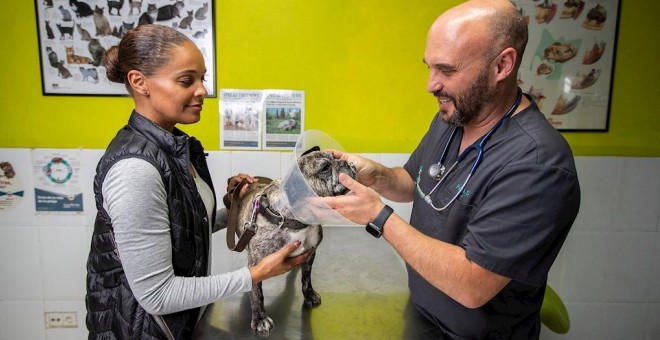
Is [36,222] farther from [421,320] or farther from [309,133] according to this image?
[421,320]

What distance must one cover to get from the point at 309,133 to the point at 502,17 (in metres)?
0.66

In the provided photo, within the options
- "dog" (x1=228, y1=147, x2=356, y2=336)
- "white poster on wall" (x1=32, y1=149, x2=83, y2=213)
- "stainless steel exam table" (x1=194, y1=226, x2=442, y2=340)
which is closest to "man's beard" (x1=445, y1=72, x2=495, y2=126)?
"dog" (x1=228, y1=147, x2=356, y2=336)

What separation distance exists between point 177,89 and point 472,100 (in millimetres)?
858

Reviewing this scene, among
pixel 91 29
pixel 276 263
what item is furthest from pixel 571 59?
pixel 91 29

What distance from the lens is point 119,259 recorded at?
1.14 meters

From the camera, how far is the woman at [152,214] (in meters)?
1.04

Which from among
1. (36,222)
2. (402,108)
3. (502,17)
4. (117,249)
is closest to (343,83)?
(402,108)

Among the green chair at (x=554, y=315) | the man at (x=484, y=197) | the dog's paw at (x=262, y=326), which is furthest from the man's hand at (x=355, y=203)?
the green chair at (x=554, y=315)

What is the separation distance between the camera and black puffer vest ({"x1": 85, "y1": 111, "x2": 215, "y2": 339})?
1.11 metres

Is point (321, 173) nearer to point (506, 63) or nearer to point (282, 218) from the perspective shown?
point (282, 218)

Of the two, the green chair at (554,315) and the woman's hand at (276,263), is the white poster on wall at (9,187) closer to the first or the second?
the woman's hand at (276,263)

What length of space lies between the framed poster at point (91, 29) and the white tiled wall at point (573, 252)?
0.39m

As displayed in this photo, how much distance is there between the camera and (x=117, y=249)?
1.11m

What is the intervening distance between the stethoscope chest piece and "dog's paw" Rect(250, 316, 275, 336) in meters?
0.74
